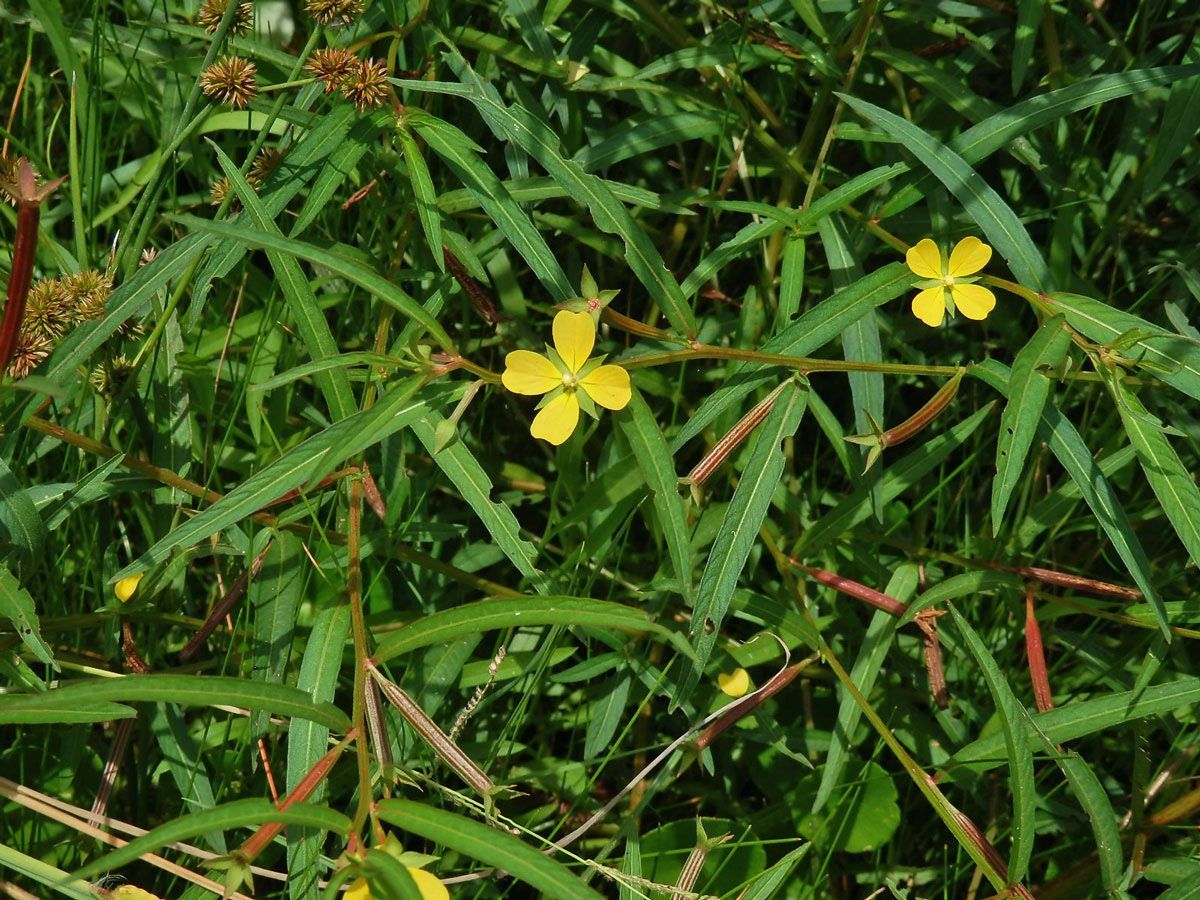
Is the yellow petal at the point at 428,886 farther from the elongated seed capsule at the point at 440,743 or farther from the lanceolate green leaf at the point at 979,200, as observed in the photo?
the lanceolate green leaf at the point at 979,200

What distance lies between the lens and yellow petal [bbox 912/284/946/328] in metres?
1.50

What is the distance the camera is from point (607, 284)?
2336 mm

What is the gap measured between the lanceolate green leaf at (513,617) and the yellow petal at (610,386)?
0.86 ft

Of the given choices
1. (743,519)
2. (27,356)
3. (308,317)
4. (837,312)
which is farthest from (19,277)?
(837,312)

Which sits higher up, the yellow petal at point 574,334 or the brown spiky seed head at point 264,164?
the brown spiky seed head at point 264,164

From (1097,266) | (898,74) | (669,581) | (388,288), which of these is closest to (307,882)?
(669,581)

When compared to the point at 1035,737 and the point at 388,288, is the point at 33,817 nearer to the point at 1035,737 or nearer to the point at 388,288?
the point at 388,288

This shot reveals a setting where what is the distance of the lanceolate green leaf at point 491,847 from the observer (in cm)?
110

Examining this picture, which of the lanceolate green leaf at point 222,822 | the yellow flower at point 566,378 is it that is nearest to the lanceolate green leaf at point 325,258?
the yellow flower at point 566,378

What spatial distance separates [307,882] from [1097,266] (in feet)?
6.73

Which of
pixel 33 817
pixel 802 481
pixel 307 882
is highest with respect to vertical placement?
pixel 802 481

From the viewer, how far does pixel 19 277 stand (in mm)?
1216

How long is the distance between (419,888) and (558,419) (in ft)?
1.97

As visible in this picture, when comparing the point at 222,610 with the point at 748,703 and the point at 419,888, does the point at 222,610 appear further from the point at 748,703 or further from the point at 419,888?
the point at 748,703
